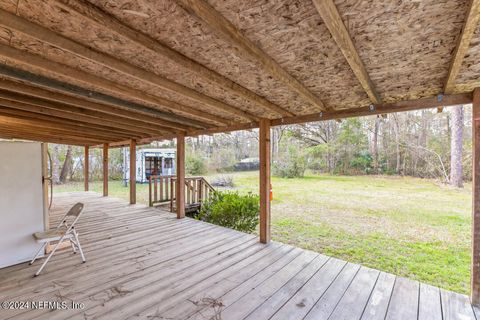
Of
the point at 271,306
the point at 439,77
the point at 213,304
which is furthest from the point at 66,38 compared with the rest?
the point at 439,77

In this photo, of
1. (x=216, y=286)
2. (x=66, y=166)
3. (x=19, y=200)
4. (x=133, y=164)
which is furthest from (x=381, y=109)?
(x=66, y=166)

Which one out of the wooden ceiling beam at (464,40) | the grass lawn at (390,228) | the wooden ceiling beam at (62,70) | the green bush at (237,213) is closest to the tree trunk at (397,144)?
the grass lawn at (390,228)

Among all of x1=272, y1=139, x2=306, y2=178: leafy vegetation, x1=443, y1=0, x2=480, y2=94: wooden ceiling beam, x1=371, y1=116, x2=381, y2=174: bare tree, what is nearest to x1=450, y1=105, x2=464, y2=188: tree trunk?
x1=371, y1=116, x2=381, y2=174: bare tree

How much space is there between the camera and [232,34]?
143 centimetres

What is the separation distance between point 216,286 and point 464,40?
2950 millimetres

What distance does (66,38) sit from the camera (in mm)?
1579

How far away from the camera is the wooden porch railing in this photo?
646cm

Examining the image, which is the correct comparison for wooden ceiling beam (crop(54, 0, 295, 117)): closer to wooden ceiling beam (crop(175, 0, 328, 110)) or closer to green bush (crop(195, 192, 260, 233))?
wooden ceiling beam (crop(175, 0, 328, 110))

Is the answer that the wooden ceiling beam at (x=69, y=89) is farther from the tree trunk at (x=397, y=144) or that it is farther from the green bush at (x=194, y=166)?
the tree trunk at (x=397, y=144)

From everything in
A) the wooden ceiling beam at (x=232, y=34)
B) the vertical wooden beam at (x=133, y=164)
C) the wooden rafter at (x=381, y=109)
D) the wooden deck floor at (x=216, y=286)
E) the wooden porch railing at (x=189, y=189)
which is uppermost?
the wooden ceiling beam at (x=232, y=34)

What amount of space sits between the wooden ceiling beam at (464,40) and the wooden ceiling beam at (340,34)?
1.90 feet

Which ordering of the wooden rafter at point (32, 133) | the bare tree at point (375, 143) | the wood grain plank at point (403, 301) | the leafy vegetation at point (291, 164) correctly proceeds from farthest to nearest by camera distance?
the bare tree at point (375, 143)
the leafy vegetation at point (291, 164)
the wooden rafter at point (32, 133)
the wood grain plank at point (403, 301)

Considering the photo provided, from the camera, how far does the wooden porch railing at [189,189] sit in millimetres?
6465

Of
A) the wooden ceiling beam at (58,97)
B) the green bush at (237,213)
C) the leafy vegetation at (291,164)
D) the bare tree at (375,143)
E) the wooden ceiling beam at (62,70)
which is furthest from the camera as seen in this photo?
the bare tree at (375,143)
